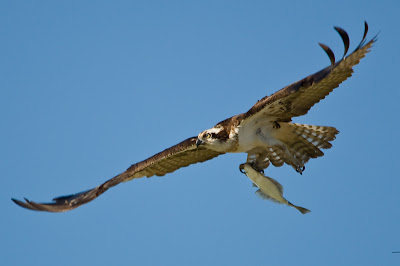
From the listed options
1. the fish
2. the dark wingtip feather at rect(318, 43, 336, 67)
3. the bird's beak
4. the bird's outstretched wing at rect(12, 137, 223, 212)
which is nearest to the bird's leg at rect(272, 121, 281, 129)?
the fish

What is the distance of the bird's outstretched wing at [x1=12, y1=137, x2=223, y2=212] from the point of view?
13492 millimetres

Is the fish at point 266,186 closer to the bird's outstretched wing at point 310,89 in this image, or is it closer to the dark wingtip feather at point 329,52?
the bird's outstretched wing at point 310,89

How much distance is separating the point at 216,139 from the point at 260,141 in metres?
0.70

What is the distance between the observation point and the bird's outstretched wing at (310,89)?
38.4ft

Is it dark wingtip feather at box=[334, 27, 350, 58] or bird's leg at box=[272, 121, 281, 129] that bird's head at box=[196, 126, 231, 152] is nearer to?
bird's leg at box=[272, 121, 281, 129]

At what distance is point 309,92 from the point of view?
498 inches

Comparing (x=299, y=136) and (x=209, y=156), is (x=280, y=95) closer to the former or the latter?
(x=299, y=136)

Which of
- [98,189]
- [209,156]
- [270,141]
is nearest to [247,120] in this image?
[270,141]

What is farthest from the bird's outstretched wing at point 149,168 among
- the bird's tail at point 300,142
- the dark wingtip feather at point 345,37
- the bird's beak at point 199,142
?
the dark wingtip feather at point 345,37

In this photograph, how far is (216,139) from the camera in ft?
Result: 44.7

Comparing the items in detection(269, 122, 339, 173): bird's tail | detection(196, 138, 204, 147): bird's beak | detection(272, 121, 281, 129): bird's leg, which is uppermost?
detection(196, 138, 204, 147): bird's beak

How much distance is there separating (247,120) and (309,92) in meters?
1.12

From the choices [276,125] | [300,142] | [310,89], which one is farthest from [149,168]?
[310,89]

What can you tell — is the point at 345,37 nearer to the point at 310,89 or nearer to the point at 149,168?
the point at 310,89
